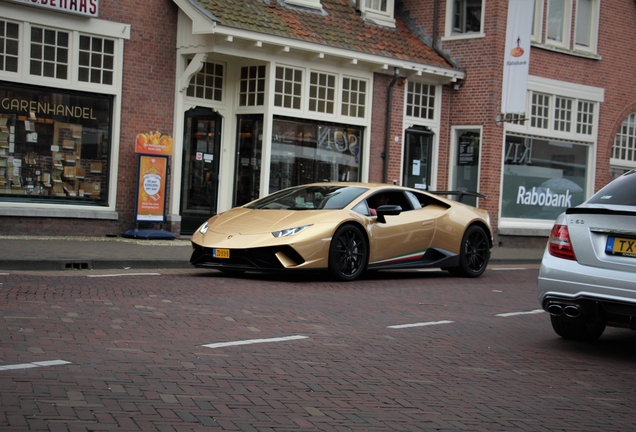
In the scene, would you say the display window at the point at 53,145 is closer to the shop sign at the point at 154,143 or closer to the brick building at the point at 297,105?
the brick building at the point at 297,105

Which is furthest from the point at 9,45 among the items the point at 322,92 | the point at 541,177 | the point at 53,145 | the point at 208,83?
the point at 541,177

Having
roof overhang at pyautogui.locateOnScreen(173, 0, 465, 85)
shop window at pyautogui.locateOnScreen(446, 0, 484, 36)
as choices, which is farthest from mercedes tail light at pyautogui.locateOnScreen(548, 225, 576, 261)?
shop window at pyautogui.locateOnScreen(446, 0, 484, 36)

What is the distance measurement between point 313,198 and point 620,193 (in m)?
5.45

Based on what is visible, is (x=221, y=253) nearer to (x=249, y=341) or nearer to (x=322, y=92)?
(x=249, y=341)

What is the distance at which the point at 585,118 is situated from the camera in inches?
955

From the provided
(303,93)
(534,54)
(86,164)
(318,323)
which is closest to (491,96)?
(534,54)

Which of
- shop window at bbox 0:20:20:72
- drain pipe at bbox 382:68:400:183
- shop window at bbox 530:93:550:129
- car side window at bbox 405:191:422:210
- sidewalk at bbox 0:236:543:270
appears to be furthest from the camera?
shop window at bbox 530:93:550:129

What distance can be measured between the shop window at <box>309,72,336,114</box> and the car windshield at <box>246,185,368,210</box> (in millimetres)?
6755

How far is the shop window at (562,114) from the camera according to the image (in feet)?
77.3

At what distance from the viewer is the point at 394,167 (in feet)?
69.6

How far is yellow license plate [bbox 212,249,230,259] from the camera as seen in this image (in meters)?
11.1

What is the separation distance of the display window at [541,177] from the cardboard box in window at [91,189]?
10654mm

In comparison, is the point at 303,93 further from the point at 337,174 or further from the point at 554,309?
the point at 554,309

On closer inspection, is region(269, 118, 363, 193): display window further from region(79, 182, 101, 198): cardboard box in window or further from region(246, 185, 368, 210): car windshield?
region(246, 185, 368, 210): car windshield
